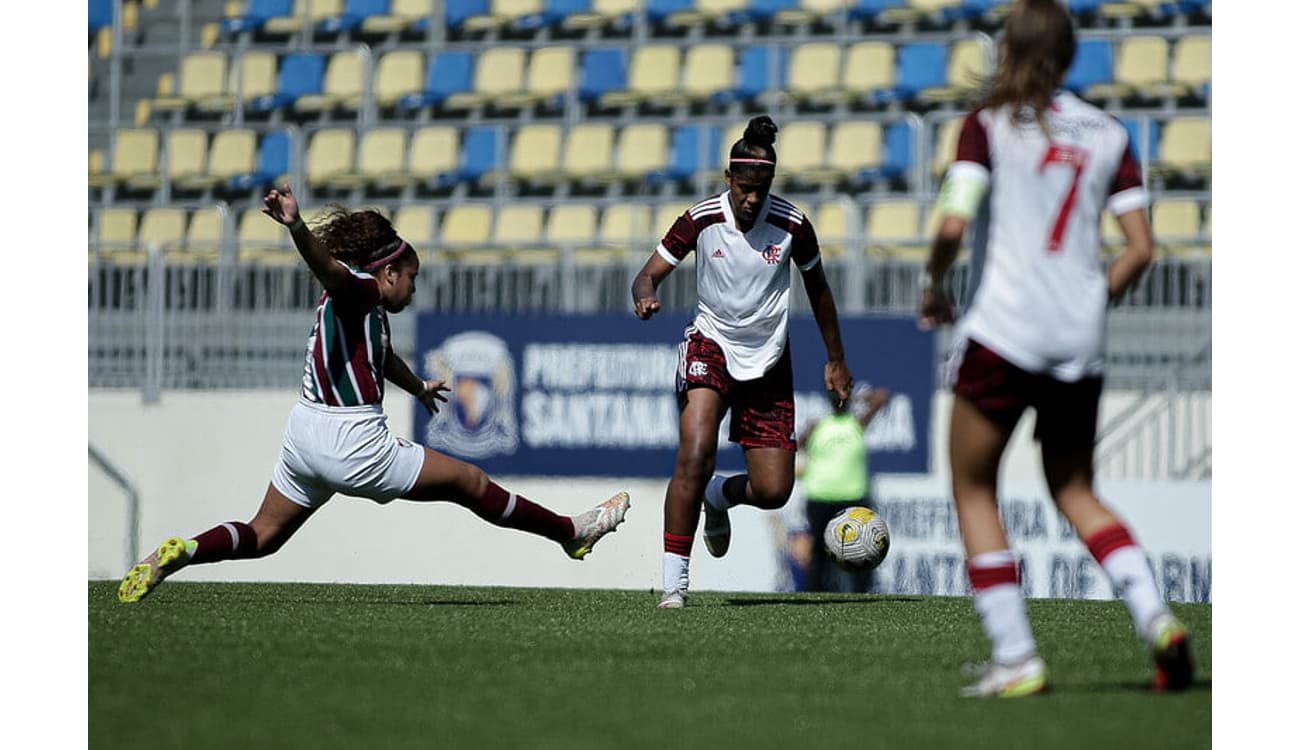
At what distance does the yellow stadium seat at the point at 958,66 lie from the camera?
1745 centimetres

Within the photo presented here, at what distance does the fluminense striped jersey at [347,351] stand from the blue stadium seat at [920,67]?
428 inches

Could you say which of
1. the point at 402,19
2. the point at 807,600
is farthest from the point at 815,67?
the point at 807,600

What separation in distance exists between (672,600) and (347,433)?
1.68 m

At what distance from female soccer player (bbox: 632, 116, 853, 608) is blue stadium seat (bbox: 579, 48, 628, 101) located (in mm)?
10572

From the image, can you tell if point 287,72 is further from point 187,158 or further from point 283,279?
point 283,279

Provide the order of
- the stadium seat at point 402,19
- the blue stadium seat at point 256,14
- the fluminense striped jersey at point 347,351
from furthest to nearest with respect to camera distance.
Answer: the blue stadium seat at point 256,14 → the stadium seat at point 402,19 → the fluminense striped jersey at point 347,351

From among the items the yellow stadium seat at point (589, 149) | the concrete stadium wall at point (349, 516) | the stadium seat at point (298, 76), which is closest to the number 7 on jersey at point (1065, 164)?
the concrete stadium wall at point (349, 516)

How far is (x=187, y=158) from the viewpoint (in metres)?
18.7

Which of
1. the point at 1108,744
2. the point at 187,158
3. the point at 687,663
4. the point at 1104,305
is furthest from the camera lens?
the point at 187,158

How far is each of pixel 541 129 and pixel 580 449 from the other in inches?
237

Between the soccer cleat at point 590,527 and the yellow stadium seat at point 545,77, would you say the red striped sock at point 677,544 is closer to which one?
the soccer cleat at point 590,527

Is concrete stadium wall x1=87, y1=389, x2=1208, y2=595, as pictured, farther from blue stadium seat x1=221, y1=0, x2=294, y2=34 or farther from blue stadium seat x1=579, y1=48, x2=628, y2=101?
blue stadium seat x1=221, y1=0, x2=294, y2=34
